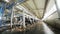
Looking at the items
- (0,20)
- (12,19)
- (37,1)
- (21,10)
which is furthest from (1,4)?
(37,1)

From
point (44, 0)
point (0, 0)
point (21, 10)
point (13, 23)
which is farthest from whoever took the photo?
point (44, 0)

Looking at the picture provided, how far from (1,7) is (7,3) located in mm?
330

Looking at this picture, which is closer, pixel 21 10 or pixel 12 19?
pixel 12 19

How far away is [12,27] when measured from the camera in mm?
7371

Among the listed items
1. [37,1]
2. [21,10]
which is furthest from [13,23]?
[37,1]

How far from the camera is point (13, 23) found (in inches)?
295

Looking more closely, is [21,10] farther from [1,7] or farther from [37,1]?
[1,7]

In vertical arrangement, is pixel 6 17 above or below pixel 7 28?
above

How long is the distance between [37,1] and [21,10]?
1.76 m

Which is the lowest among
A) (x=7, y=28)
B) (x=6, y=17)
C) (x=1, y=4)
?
(x=7, y=28)

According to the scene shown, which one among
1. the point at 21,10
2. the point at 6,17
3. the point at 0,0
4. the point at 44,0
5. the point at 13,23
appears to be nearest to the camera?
the point at 0,0

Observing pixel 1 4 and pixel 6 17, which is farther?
pixel 6 17

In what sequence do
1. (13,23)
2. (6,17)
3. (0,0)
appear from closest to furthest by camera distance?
(0,0), (6,17), (13,23)

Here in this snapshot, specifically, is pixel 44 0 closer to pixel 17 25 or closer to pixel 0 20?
pixel 17 25
